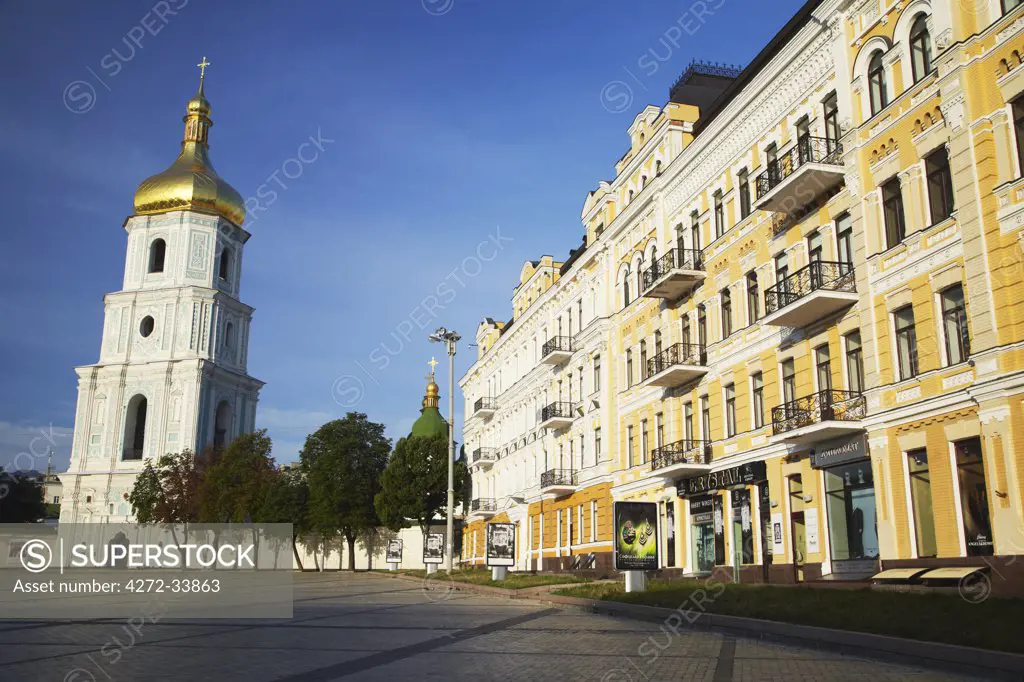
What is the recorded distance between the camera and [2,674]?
11.4 m

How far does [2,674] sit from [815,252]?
2166cm

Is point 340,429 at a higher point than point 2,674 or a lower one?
higher

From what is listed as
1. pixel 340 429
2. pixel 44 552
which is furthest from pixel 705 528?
pixel 44 552

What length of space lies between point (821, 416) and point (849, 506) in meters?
2.43

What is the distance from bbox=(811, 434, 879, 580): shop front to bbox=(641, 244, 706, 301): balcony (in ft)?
31.4

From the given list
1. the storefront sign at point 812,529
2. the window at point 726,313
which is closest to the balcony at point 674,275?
the window at point 726,313

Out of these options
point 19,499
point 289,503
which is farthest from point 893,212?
point 19,499

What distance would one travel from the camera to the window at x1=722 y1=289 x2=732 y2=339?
3048cm

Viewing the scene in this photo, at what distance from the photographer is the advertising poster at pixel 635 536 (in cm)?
2609

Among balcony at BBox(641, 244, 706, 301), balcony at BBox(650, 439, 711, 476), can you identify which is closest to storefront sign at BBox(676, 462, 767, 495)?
balcony at BBox(650, 439, 711, 476)

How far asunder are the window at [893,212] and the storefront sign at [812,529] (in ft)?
24.6

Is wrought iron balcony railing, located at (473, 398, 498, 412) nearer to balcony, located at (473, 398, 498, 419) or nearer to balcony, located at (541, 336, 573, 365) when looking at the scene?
balcony, located at (473, 398, 498, 419)

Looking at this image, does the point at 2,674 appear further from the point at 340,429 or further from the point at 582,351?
the point at 340,429

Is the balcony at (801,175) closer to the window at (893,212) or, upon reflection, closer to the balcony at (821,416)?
the window at (893,212)
